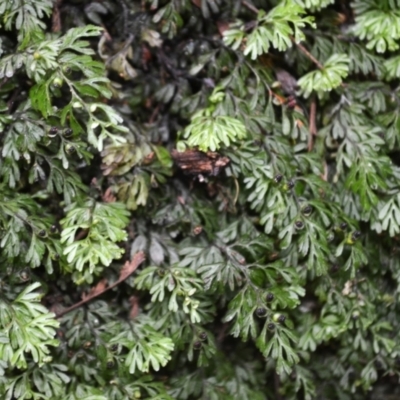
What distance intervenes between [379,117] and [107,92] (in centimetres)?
79

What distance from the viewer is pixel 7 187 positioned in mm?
1585

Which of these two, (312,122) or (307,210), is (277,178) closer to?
(307,210)

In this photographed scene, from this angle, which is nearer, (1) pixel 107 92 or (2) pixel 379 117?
(1) pixel 107 92

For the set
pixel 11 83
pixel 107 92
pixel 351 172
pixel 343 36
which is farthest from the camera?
pixel 343 36

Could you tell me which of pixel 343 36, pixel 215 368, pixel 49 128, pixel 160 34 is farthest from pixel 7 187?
pixel 343 36

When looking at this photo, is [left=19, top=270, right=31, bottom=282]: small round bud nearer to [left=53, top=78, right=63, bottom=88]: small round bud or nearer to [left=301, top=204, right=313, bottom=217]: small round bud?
[left=53, top=78, right=63, bottom=88]: small round bud

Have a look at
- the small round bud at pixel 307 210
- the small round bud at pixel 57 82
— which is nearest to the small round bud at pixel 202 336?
the small round bud at pixel 307 210

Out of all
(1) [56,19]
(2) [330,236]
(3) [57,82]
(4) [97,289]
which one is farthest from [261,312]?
(1) [56,19]

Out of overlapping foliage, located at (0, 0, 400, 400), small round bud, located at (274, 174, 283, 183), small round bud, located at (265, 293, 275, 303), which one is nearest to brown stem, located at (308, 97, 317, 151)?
overlapping foliage, located at (0, 0, 400, 400)

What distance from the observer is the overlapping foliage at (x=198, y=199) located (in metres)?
1.55

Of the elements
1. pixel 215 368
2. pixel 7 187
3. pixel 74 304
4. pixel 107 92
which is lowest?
pixel 215 368

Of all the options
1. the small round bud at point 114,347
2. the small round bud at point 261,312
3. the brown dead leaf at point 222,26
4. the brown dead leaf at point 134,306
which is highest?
the brown dead leaf at point 222,26

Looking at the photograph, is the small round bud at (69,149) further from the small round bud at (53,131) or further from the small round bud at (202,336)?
the small round bud at (202,336)

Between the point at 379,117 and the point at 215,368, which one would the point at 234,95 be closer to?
the point at 379,117
